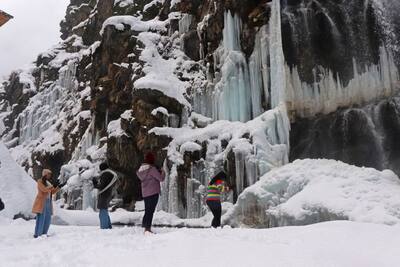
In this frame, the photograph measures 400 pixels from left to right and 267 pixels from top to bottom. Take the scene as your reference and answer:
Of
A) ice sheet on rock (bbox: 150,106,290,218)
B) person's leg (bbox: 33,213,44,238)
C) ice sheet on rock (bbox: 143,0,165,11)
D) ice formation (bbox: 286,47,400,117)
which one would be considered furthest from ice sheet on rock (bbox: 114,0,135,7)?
person's leg (bbox: 33,213,44,238)

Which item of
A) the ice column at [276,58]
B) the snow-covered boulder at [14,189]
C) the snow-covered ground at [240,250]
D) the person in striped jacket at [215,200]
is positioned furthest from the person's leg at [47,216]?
the ice column at [276,58]

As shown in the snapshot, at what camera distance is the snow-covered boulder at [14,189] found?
482 inches

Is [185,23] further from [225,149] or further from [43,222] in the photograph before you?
[43,222]

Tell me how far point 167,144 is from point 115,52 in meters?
8.87

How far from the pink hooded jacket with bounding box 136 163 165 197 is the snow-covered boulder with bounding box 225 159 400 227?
15.2ft

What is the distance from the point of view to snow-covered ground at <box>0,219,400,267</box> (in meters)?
4.03

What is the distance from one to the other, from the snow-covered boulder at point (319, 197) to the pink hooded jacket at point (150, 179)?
4634mm

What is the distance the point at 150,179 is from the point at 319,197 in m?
5.06

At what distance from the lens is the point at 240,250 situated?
4465 millimetres

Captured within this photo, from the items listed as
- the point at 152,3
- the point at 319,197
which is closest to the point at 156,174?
the point at 319,197

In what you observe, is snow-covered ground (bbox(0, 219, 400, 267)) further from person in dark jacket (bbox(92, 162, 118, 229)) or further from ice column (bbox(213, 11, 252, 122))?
Answer: ice column (bbox(213, 11, 252, 122))

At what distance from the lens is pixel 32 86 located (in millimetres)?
46031

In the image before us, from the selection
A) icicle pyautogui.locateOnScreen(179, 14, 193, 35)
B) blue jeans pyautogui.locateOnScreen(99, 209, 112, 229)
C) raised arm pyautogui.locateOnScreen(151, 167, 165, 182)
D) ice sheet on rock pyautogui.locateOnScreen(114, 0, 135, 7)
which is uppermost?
ice sheet on rock pyautogui.locateOnScreen(114, 0, 135, 7)

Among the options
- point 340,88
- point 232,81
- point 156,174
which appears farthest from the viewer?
point 232,81
